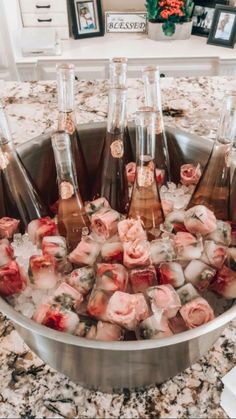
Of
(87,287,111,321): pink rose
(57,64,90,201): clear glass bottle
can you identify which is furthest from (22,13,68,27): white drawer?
(87,287,111,321): pink rose

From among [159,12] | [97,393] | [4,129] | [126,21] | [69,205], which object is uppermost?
[4,129]

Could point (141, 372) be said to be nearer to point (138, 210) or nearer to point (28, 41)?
point (138, 210)

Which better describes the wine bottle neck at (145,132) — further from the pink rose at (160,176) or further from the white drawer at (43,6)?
the white drawer at (43,6)

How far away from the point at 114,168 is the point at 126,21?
1.96 m

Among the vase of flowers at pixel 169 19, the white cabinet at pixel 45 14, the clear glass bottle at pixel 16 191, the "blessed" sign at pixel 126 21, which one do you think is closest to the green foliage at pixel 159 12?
the vase of flowers at pixel 169 19

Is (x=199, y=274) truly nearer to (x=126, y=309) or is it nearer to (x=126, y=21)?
(x=126, y=309)

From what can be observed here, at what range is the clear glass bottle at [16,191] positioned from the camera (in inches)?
26.1

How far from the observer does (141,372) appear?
1.51 ft

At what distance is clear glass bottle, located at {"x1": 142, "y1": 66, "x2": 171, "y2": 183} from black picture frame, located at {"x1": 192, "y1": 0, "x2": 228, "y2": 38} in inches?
72.3

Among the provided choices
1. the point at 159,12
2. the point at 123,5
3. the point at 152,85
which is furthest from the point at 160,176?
the point at 123,5

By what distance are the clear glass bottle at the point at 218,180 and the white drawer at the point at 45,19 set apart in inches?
75.0

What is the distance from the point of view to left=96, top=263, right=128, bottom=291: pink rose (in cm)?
50

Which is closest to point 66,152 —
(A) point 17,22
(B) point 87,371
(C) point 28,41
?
(B) point 87,371

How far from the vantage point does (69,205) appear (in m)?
0.65
